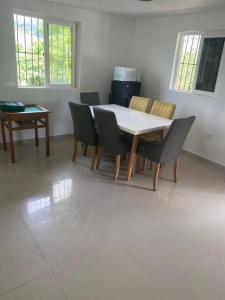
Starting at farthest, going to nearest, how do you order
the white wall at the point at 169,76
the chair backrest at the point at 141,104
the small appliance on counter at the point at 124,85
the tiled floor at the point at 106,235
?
the small appliance on counter at the point at 124,85
the chair backrest at the point at 141,104
the white wall at the point at 169,76
the tiled floor at the point at 106,235

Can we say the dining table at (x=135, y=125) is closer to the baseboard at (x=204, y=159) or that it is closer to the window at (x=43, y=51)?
the baseboard at (x=204, y=159)

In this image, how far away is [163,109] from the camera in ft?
11.2

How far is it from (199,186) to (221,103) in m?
1.33

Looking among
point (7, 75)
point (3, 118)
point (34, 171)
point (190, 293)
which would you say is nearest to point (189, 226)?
point (190, 293)

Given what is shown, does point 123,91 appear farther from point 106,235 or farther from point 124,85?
point 106,235

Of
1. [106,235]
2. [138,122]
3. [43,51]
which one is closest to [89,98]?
[43,51]

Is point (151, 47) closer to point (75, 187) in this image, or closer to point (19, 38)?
point (19, 38)

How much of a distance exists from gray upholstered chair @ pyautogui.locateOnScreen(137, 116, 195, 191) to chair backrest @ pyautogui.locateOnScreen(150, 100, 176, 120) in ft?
2.22

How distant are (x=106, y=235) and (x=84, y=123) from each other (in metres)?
1.49

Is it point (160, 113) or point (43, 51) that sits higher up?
point (43, 51)

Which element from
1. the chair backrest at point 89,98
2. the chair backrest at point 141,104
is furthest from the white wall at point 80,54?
the chair backrest at point 141,104

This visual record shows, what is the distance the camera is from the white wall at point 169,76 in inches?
136

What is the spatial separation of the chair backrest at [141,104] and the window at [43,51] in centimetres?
128

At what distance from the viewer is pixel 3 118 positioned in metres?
3.24
